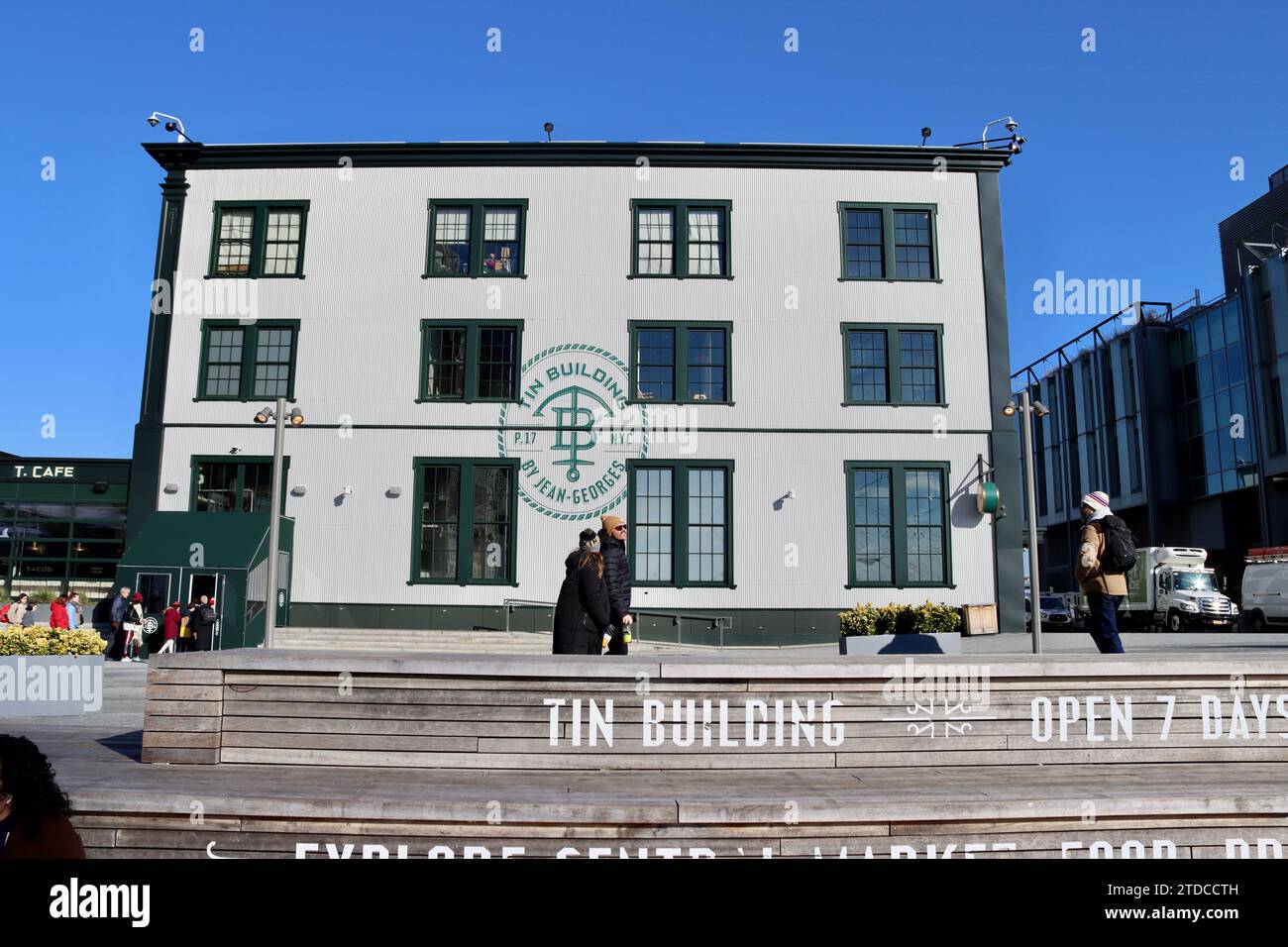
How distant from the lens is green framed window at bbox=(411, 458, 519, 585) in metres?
26.6

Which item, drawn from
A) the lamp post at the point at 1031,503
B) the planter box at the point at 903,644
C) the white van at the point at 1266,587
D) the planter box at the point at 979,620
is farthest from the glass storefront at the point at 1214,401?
the lamp post at the point at 1031,503

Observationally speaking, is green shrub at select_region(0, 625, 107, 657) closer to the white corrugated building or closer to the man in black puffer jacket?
the man in black puffer jacket

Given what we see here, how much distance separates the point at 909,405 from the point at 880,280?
12.5 ft

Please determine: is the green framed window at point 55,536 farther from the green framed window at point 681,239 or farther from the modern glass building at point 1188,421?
the modern glass building at point 1188,421

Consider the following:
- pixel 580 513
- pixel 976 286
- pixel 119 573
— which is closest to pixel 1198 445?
pixel 976 286

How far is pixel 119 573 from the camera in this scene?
2520 cm

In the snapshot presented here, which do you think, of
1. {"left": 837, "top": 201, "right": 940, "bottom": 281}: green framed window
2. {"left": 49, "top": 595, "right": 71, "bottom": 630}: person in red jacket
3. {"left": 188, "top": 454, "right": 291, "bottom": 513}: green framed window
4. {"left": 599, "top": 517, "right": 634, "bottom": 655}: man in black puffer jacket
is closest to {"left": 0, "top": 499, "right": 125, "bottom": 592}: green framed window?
{"left": 188, "top": 454, "right": 291, "bottom": 513}: green framed window

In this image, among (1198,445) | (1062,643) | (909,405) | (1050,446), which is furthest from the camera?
(1050,446)

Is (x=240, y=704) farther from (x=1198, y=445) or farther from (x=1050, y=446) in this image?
(x=1050, y=446)

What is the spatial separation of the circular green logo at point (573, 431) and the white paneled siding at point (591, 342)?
1.58 feet

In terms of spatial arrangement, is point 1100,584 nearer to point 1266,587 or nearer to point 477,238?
point 477,238

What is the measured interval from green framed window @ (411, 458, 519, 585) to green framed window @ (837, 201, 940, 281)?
1184cm
